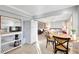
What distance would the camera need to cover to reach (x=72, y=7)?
1.43m

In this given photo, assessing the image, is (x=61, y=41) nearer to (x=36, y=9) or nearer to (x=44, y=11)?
(x=44, y=11)

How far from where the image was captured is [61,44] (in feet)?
5.31

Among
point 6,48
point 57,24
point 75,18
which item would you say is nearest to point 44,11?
point 57,24

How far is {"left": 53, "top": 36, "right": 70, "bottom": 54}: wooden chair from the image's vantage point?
1.56m

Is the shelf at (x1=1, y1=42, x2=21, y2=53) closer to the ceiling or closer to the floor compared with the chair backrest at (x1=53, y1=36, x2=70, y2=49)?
closer to the floor

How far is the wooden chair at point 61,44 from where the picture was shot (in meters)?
1.56

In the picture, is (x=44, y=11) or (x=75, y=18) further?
(x=44, y=11)

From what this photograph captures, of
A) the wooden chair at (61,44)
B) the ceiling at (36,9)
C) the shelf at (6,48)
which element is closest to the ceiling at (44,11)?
the ceiling at (36,9)

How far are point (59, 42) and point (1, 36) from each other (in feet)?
3.72

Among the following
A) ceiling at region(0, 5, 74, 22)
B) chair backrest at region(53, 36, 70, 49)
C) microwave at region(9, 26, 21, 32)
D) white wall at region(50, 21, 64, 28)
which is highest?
ceiling at region(0, 5, 74, 22)

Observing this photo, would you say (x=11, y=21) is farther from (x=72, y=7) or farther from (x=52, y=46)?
(x=72, y=7)

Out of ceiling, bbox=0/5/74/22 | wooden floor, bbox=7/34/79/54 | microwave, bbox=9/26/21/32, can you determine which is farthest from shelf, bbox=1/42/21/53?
ceiling, bbox=0/5/74/22

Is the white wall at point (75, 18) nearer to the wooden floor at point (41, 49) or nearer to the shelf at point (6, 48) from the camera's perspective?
the wooden floor at point (41, 49)

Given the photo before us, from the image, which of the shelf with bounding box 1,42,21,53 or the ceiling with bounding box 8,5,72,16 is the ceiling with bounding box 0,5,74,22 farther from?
the shelf with bounding box 1,42,21,53
